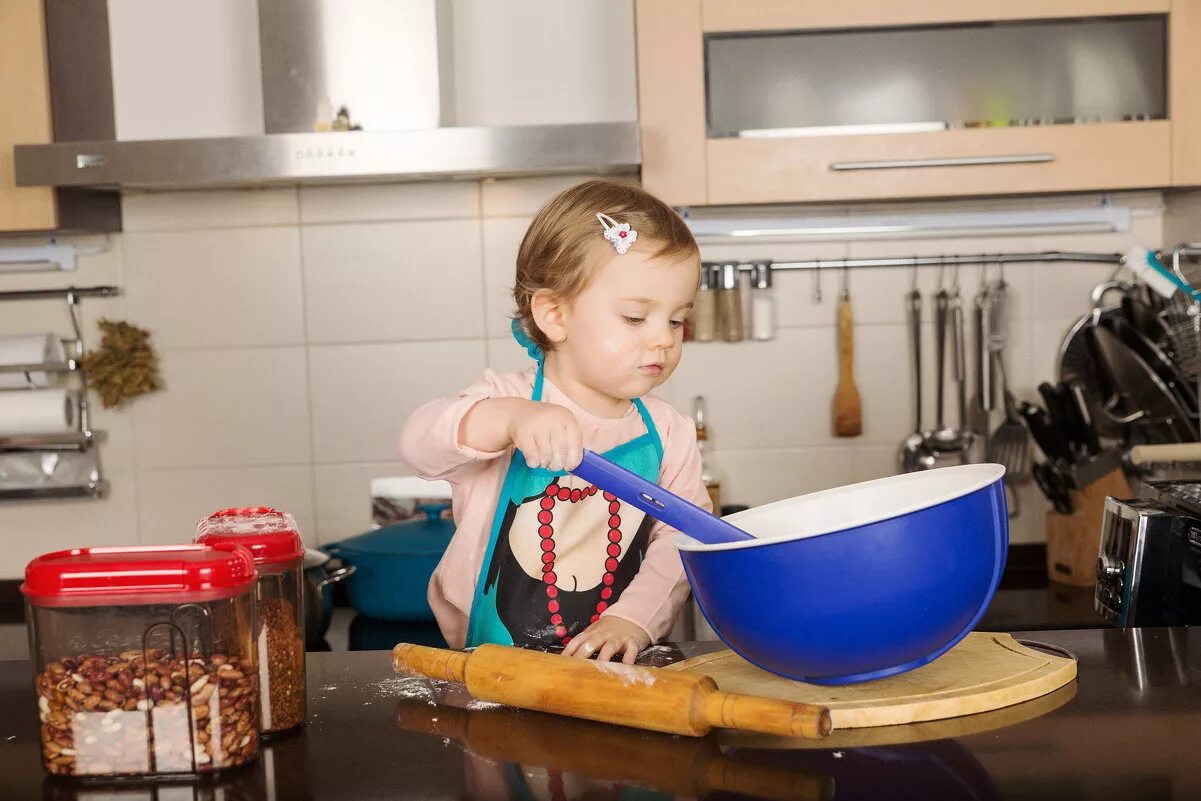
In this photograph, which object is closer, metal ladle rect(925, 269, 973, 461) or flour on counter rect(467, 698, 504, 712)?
flour on counter rect(467, 698, 504, 712)

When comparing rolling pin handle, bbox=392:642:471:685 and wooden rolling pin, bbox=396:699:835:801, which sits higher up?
rolling pin handle, bbox=392:642:471:685

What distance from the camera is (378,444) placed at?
216 centimetres

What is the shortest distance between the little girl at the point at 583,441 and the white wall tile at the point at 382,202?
97cm

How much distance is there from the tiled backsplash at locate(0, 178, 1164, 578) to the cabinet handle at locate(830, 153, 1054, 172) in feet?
0.99

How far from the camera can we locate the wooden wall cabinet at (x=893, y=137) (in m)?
1.81

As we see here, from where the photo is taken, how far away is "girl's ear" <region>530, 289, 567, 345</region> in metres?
1.10

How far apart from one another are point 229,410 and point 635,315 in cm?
133

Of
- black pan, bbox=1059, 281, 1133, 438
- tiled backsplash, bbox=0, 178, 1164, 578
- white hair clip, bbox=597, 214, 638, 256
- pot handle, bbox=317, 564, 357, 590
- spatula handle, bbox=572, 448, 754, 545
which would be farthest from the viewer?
tiled backsplash, bbox=0, 178, 1164, 578

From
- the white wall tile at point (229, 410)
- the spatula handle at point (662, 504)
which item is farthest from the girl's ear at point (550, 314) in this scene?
the white wall tile at point (229, 410)

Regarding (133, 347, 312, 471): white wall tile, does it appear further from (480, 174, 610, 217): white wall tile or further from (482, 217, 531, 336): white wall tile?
(480, 174, 610, 217): white wall tile

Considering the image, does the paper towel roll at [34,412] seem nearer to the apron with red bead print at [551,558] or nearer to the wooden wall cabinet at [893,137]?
the wooden wall cabinet at [893,137]

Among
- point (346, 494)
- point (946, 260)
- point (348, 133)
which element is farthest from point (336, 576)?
point (946, 260)

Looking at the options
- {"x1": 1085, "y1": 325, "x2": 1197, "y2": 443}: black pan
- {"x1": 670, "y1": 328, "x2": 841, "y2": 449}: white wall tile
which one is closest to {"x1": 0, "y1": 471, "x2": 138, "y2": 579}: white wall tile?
{"x1": 670, "y1": 328, "x2": 841, "y2": 449}: white wall tile

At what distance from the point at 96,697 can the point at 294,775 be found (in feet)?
0.36
